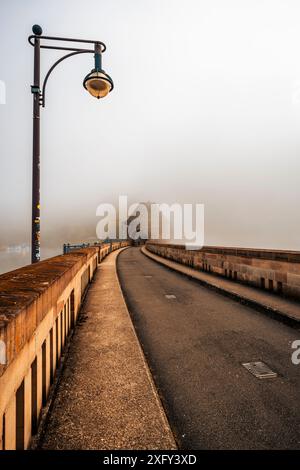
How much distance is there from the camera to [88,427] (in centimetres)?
192

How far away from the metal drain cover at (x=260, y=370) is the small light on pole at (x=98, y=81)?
21.8 ft

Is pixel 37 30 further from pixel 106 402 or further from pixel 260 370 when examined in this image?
pixel 260 370

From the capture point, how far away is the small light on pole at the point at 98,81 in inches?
232

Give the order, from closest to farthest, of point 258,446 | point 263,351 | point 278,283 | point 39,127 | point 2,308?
point 2,308 → point 258,446 → point 263,351 → point 39,127 → point 278,283

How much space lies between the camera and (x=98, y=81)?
5.96 m

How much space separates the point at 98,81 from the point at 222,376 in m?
6.67

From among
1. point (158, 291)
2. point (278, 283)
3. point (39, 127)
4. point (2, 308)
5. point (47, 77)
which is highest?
point (47, 77)

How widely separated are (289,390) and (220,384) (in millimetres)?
712

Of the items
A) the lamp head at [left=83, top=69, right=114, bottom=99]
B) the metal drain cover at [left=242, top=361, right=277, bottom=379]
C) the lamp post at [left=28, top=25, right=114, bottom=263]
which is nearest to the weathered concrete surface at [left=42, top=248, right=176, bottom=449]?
the metal drain cover at [left=242, top=361, right=277, bottom=379]

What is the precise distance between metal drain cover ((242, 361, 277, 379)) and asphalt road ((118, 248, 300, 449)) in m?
0.07

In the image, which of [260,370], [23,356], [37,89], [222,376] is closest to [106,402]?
[23,356]
